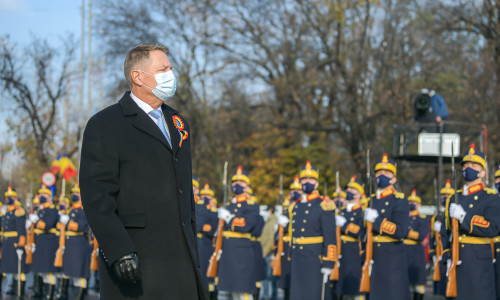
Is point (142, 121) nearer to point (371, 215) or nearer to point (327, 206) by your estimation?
point (371, 215)

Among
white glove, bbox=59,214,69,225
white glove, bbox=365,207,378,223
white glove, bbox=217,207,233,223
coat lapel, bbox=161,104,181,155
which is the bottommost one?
white glove, bbox=59,214,69,225

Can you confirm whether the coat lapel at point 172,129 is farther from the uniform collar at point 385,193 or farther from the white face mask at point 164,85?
the uniform collar at point 385,193

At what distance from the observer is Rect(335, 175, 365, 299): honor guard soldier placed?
1109 centimetres

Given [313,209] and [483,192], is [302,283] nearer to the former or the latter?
[313,209]

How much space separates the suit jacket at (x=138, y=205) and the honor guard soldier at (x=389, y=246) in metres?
5.47

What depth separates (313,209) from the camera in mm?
9242

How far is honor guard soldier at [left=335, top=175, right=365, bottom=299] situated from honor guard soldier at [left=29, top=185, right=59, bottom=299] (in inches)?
211

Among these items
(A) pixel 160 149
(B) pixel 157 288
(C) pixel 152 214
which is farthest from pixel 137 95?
(B) pixel 157 288

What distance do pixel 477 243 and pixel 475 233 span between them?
0.22 m

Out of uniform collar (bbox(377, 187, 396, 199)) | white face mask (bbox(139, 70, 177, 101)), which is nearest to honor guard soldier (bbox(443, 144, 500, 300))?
uniform collar (bbox(377, 187, 396, 199))

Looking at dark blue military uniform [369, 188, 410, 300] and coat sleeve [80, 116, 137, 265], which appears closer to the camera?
coat sleeve [80, 116, 137, 265]

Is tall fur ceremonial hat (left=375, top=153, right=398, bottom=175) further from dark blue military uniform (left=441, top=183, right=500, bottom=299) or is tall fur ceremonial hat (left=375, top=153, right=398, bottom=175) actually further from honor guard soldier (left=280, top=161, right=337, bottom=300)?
dark blue military uniform (left=441, top=183, right=500, bottom=299)

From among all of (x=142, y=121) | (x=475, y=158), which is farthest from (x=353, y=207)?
(x=142, y=121)

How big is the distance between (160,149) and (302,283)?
5.93 meters
